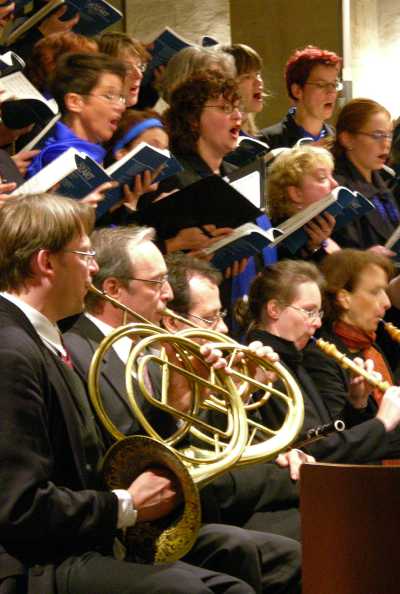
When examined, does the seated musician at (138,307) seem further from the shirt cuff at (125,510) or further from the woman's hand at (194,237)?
the shirt cuff at (125,510)

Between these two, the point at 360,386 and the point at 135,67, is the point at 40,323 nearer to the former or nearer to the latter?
the point at 360,386

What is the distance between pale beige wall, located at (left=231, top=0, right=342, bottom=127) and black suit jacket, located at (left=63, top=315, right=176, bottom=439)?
14.3ft

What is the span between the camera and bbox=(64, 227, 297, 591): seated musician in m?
3.50

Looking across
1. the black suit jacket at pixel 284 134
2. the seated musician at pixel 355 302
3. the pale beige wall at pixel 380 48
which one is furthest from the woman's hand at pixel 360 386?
the pale beige wall at pixel 380 48

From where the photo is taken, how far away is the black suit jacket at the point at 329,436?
13.8 feet

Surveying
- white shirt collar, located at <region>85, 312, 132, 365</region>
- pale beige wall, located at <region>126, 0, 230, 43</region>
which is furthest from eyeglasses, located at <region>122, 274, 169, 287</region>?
pale beige wall, located at <region>126, 0, 230, 43</region>

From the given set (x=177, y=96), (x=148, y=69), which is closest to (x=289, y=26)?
(x=148, y=69)

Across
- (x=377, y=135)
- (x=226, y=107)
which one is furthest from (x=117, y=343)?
(x=377, y=135)

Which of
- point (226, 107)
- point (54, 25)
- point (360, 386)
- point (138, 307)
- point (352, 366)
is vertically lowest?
point (360, 386)

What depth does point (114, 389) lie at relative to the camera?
336 centimetres

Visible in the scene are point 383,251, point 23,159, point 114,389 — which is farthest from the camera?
point 383,251

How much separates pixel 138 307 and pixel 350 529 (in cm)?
125

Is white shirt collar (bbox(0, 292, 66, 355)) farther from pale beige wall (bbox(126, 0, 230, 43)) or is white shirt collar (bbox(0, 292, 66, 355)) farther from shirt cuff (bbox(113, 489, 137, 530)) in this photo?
pale beige wall (bbox(126, 0, 230, 43))

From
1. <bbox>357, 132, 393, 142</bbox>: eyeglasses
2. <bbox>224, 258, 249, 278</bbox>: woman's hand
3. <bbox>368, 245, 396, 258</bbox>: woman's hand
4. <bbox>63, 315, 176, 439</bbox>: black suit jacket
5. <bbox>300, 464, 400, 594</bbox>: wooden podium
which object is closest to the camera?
<bbox>300, 464, 400, 594</bbox>: wooden podium
